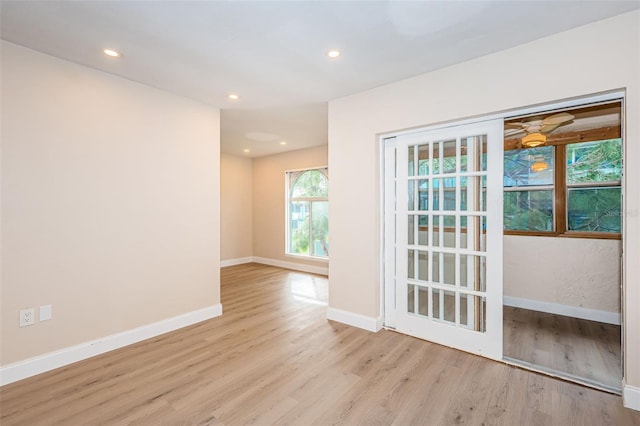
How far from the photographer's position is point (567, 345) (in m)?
2.79

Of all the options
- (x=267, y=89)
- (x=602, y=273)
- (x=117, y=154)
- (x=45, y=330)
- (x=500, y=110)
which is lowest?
(x=45, y=330)

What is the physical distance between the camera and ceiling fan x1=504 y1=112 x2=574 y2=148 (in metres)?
3.19

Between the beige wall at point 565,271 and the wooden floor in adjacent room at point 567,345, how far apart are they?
264mm

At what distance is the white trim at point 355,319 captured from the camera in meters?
3.12

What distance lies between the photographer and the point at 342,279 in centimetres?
338

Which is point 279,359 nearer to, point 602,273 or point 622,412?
point 622,412

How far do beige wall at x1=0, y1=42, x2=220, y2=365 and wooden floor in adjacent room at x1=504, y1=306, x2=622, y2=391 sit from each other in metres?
3.46

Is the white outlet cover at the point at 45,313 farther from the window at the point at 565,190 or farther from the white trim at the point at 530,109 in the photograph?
the window at the point at 565,190

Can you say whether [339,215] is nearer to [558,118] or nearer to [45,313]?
[558,118]

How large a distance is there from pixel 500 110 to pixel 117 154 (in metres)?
3.50

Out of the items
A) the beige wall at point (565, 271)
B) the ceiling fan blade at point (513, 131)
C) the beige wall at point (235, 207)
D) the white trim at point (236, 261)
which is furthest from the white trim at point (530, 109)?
the white trim at point (236, 261)

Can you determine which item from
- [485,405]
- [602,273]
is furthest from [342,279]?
[602,273]

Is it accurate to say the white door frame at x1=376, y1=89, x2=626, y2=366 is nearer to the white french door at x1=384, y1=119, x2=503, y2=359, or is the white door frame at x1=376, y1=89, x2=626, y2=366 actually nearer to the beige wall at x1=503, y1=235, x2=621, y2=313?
the white french door at x1=384, y1=119, x2=503, y2=359

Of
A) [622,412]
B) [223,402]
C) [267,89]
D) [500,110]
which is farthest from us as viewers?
[267,89]
